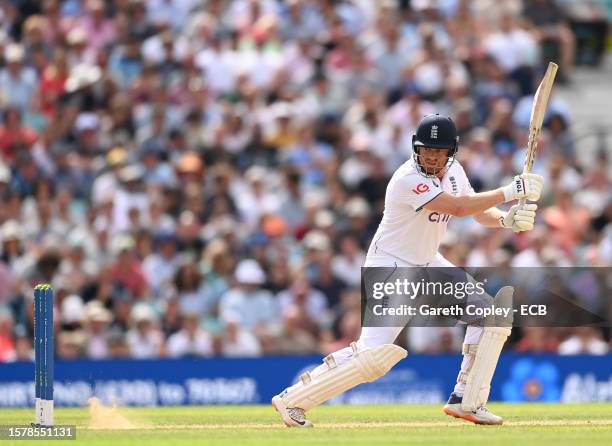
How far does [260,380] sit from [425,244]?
4.52 metres

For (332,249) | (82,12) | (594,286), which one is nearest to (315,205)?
(332,249)

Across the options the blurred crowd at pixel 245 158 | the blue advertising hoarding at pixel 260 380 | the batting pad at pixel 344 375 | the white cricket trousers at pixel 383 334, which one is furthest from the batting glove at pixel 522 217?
the blurred crowd at pixel 245 158

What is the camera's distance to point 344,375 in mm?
9570

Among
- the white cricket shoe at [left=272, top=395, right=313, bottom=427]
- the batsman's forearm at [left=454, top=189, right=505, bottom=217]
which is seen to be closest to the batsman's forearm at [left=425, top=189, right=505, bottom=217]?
the batsman's forearm at [left=454, top=189, right=505, bottom=217]

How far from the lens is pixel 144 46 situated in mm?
17812

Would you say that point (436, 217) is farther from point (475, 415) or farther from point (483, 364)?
point (475, 415)

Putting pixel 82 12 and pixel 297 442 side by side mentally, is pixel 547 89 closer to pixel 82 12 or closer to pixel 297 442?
pixel 297 442

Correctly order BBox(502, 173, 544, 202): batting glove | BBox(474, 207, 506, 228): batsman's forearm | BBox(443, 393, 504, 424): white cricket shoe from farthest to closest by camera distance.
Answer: BBox(474, 207, 506, 228): batsman's forearm, BBox(443, 393, 504, 424): white cricket shoe, BBox(502, 173, 544, 202): batting glove

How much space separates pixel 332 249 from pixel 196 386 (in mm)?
2696

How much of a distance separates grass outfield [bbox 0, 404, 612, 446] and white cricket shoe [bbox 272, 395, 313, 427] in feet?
0.28

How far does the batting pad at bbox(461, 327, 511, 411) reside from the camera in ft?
31.6

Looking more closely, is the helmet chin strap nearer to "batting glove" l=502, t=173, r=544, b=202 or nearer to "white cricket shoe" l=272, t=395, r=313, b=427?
"batting glove" l=502, t=173, r=544, b=202

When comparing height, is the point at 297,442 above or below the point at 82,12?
below

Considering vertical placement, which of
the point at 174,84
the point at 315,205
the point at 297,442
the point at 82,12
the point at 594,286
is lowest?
the point at 297,442
